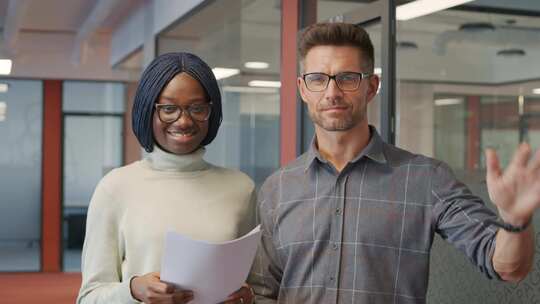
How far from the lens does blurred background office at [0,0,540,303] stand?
142 inches

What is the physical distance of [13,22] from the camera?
29.1ft

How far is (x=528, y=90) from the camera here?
459cm

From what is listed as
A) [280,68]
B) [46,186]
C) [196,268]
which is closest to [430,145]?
[280,68]

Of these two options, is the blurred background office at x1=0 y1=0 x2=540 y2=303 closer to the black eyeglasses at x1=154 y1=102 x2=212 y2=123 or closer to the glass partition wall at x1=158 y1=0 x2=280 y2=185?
the glass partition wall at x1=158 y1=0 x2=280 y2=185

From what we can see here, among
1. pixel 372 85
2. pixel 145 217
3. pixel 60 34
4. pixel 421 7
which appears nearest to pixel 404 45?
pixel 421 7

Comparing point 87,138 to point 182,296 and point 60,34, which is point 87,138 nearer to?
point 60,34

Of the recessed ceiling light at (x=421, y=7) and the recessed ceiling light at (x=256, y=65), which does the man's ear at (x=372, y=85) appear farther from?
the recessed ceiling light at (x=256, y=65)


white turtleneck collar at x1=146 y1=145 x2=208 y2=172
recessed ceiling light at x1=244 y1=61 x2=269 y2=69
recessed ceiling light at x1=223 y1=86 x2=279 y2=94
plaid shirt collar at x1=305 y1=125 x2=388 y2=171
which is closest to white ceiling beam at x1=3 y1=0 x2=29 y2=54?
recessed ceiling light at x1=223 y1=86 x2=279 y2=94

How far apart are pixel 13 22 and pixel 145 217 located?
7.72 meters

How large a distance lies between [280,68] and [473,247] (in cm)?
318

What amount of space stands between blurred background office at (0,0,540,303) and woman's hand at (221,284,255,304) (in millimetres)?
1074

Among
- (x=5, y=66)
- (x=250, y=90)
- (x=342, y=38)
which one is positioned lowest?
(x=342, y=38)

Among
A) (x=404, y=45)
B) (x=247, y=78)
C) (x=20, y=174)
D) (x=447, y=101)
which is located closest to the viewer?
(x=404, y=45)

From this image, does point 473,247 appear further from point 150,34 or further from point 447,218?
point 150,34
